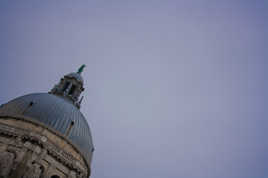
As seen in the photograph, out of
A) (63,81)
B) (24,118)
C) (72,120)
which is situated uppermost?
(63,81)

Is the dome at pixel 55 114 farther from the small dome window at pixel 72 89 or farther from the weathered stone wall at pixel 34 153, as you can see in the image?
the small dome window at pixel 72 89

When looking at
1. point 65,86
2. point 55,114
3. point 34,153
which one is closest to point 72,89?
point 65,86

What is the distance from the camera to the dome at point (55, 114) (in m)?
25.5

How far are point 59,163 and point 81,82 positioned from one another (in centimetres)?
1747

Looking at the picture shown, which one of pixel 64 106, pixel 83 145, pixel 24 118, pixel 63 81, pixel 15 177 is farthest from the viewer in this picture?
pixel 63 81

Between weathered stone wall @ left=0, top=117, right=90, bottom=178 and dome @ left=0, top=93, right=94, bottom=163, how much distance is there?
93 cm

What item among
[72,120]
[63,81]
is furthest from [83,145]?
[63,81]

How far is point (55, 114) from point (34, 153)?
543 cm

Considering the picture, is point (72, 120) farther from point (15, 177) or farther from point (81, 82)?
point (81, 82)

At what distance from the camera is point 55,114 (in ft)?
87.7

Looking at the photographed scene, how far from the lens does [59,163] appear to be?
24141 mm

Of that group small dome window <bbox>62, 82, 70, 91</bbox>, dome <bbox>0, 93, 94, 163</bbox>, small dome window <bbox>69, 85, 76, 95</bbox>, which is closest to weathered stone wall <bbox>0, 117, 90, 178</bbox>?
dome <bbox>0, 93, 94, 163</bbox>

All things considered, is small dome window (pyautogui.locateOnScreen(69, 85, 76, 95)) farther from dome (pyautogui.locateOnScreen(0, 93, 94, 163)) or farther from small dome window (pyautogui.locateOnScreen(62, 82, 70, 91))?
dome (pyautogui.locateOnScreen(0, 93, 94, 163))

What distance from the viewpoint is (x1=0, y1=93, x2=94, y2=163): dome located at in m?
25.5
